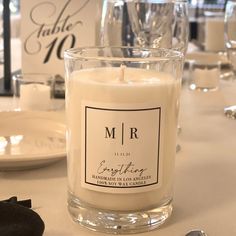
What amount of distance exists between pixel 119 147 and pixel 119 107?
32 millimetres

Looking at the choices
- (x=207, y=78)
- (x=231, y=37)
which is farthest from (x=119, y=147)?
(x=207, y=78)

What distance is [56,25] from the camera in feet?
3.45

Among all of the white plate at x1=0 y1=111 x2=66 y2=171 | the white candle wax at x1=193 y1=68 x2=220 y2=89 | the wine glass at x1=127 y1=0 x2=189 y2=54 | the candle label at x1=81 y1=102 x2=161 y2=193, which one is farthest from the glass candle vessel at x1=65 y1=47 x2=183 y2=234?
the white candle wax at x1=193 y1=68 x2=220 y2=89

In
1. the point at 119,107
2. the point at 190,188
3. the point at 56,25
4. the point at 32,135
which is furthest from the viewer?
the point at 56,25

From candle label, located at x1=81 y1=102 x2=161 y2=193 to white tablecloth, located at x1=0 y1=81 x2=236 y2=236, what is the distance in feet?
0.14

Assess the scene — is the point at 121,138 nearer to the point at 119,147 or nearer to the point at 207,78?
the point at 119,147

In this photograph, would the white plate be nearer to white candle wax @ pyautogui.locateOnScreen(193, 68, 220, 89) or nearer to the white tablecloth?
the white tablecloth

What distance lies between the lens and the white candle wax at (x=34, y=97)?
0.94 metres

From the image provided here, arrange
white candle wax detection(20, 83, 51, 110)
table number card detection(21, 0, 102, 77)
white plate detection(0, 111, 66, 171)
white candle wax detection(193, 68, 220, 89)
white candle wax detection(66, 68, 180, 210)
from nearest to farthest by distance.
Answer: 1. white candle wax detection(66, 68, 180, 210)
2. white plate detection(0, 111, 66, 171)
3. white candle wax detection(20, 83, 51, 110)
4. table number card detection(21, 0, 102, 77)
5. white candle wax detection(193, 68, 220, 89)

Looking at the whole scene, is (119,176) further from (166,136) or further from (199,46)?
(199,46)

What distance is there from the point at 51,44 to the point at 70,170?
61cm

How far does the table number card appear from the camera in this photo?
1.05m

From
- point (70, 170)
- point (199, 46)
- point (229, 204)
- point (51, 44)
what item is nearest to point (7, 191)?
point (70, 170)

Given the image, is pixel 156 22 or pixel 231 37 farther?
pixel 231 37
